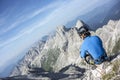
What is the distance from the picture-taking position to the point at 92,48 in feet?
68.2

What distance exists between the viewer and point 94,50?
20719 millimetres

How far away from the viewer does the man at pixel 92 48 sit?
2069 centimetres

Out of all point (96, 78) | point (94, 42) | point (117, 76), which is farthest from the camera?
point (96, 78)

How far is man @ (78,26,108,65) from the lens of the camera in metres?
20.7

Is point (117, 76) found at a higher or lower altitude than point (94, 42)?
lower

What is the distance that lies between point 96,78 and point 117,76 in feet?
7.73

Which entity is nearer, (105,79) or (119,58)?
(105,79)

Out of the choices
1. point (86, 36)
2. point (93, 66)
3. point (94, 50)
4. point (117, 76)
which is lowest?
point (117, 76)

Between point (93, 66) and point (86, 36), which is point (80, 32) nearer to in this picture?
point (86, 36)

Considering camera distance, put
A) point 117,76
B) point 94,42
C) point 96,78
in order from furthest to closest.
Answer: point 96,78 < point 117,76 < point 94,42

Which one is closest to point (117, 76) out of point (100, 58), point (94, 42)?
point (100, 58)

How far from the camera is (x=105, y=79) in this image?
899 inches

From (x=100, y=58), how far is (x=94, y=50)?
91 cm

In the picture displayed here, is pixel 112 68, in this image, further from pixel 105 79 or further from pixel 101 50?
pixel 101 50
